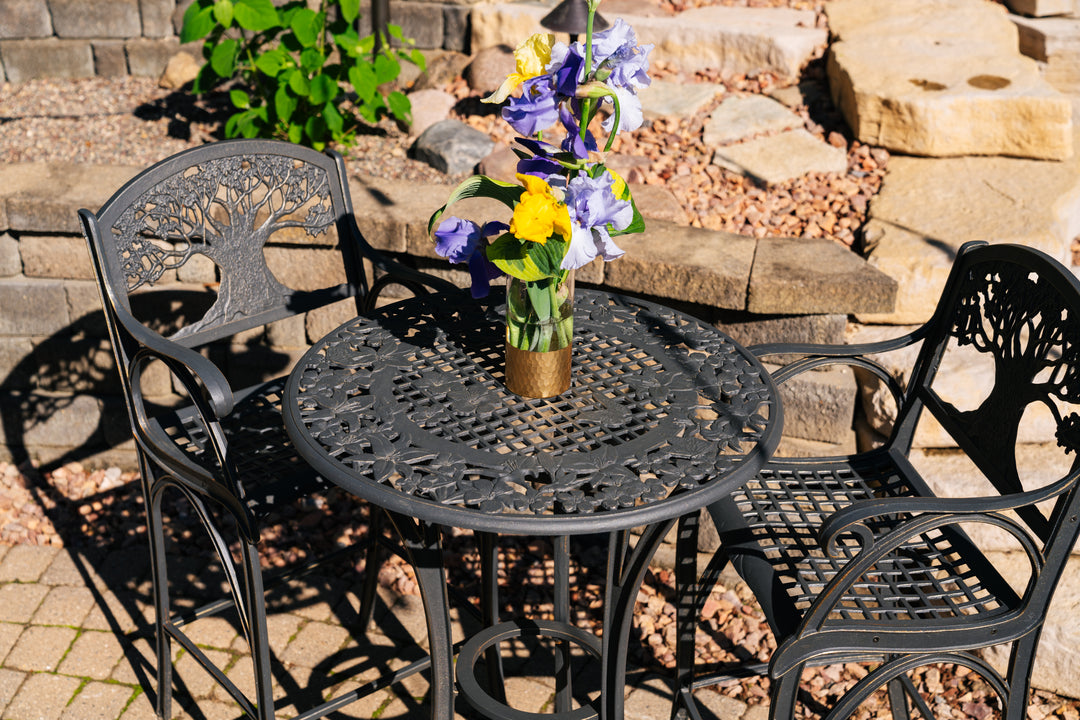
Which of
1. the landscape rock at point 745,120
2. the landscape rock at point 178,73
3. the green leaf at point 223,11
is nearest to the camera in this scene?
the green leaf at point 223,11

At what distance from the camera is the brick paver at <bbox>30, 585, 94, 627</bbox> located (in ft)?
9.63

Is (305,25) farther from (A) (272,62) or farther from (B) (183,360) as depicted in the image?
(B) (183,360)

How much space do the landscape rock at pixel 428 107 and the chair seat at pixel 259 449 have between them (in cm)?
155

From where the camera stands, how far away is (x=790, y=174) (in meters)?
3.60

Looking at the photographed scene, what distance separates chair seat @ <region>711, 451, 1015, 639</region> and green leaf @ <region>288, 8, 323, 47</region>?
7.10 feet

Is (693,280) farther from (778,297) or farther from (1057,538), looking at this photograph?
(1057,538)

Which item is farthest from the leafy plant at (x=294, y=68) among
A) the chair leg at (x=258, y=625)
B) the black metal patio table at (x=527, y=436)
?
the chair leg at (x=258, y=625)

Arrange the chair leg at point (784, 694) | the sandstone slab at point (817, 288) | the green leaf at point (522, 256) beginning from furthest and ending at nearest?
the sandstone slab at point (817, 288) < the chair leg at point (784, 694) < the green leaf at point (522, 256)

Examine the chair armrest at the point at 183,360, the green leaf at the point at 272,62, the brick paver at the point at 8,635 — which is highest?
the green leaf at the point at 272,62

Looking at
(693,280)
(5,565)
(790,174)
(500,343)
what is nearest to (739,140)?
(790,174)

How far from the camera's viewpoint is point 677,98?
13.3 feet

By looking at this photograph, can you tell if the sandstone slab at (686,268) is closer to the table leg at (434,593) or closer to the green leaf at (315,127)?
the table leg at (434,593)

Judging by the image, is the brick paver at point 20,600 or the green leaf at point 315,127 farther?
the green leaf at point 315,127

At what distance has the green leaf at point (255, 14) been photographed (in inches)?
135
